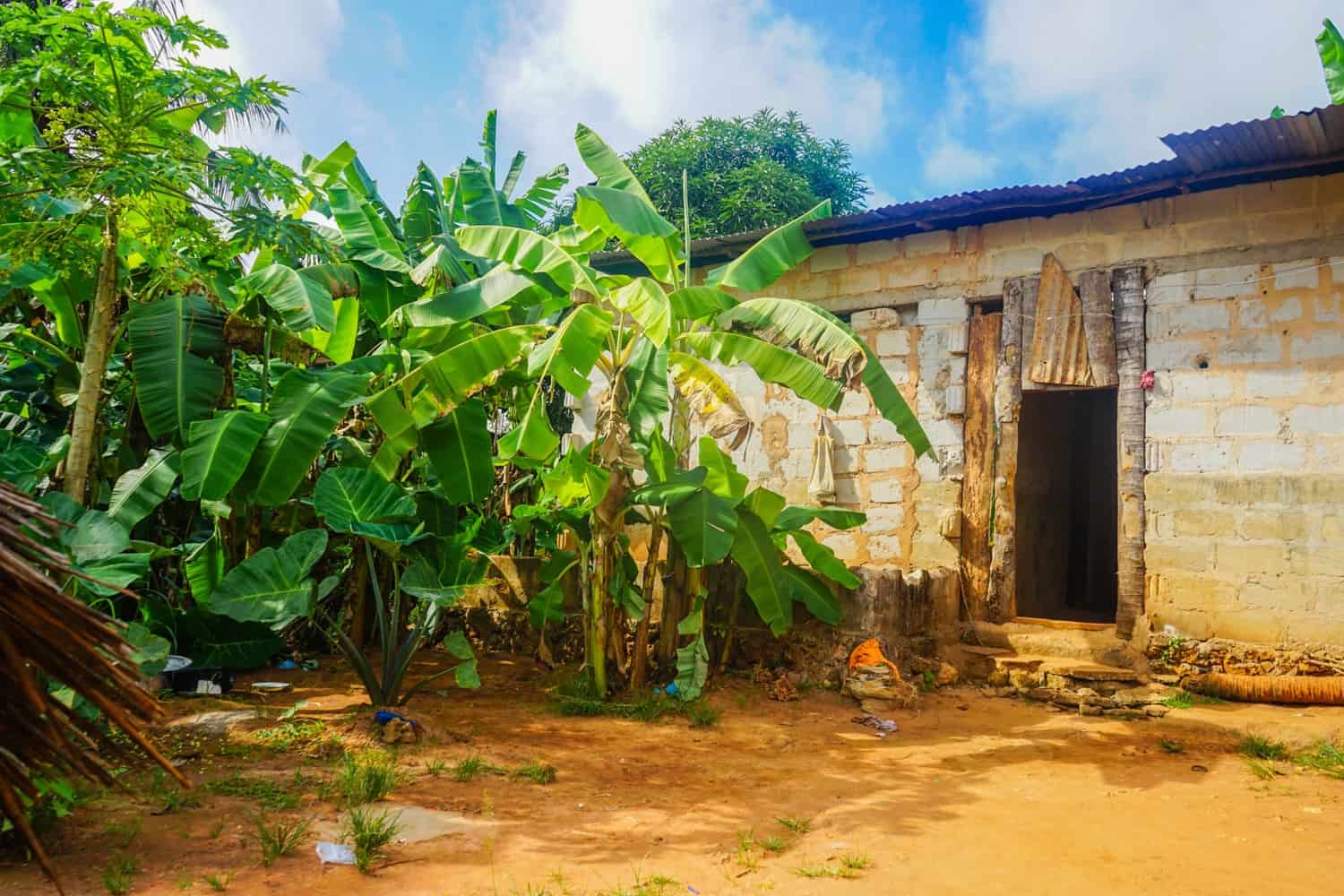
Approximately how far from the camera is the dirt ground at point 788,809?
3.57m

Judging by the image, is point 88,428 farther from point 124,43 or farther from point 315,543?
point 124,43

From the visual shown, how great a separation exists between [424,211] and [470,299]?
2005mm

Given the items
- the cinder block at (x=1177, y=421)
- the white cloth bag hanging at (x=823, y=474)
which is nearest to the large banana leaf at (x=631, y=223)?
the white cloth bag hanging at (x=823, y=474)

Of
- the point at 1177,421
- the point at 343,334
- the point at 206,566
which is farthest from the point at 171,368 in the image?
the point at 1177,421

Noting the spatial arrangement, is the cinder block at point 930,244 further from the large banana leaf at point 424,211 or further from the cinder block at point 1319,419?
the large banana leaf at point 424,211

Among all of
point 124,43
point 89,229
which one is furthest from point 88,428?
point 124,43

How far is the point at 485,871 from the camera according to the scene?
11.8 ft

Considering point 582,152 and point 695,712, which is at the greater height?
point 582,152

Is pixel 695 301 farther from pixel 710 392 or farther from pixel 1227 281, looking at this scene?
pixel 1227 281

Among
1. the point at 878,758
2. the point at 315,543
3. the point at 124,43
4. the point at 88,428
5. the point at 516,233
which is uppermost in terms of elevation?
the point at 124,43

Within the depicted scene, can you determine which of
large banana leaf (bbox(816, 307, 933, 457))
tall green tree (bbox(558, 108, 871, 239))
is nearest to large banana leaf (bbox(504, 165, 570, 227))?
large banana leaf (bbox(816, 307, 933, 457))

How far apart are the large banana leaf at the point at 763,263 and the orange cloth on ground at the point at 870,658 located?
8.91ft

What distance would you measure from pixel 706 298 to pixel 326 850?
12.2 ft

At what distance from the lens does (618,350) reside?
21.2 ft
